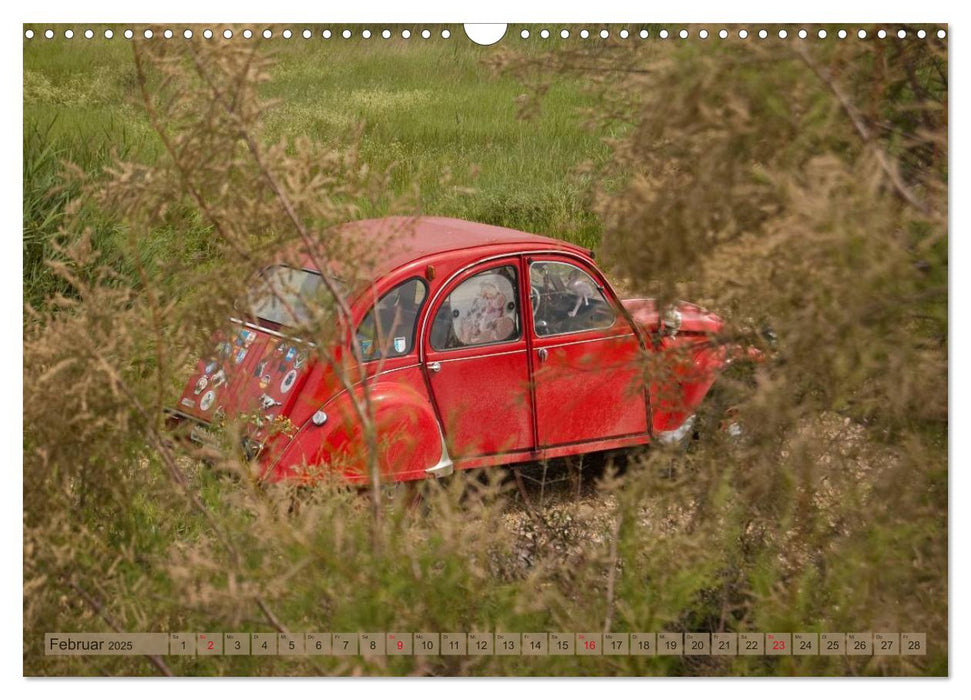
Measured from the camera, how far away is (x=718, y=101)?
120 inches

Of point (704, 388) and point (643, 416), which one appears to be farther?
point (643, 416)

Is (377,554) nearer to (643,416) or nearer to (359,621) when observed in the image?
(359,621)

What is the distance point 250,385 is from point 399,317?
666mm

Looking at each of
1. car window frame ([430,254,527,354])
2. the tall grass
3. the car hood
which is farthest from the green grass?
the car hood

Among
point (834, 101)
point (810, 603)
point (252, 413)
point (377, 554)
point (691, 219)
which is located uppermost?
point (834, 101)

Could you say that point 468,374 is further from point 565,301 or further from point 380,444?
point 380,444

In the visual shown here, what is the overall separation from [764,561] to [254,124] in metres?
2.24

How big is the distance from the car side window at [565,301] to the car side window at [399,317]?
0.58 m

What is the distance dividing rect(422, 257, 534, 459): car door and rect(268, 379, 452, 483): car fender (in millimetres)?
124

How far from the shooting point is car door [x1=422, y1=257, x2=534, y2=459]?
5043 millimetres

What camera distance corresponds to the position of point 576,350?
546 cm

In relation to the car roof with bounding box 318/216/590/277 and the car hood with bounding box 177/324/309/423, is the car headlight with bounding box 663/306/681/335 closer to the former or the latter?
the car roof with bounding box 318/216/590/277

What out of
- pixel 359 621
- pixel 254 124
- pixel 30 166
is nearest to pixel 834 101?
pixel 254 124

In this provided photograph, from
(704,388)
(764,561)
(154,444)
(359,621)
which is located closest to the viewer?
(359,621)
